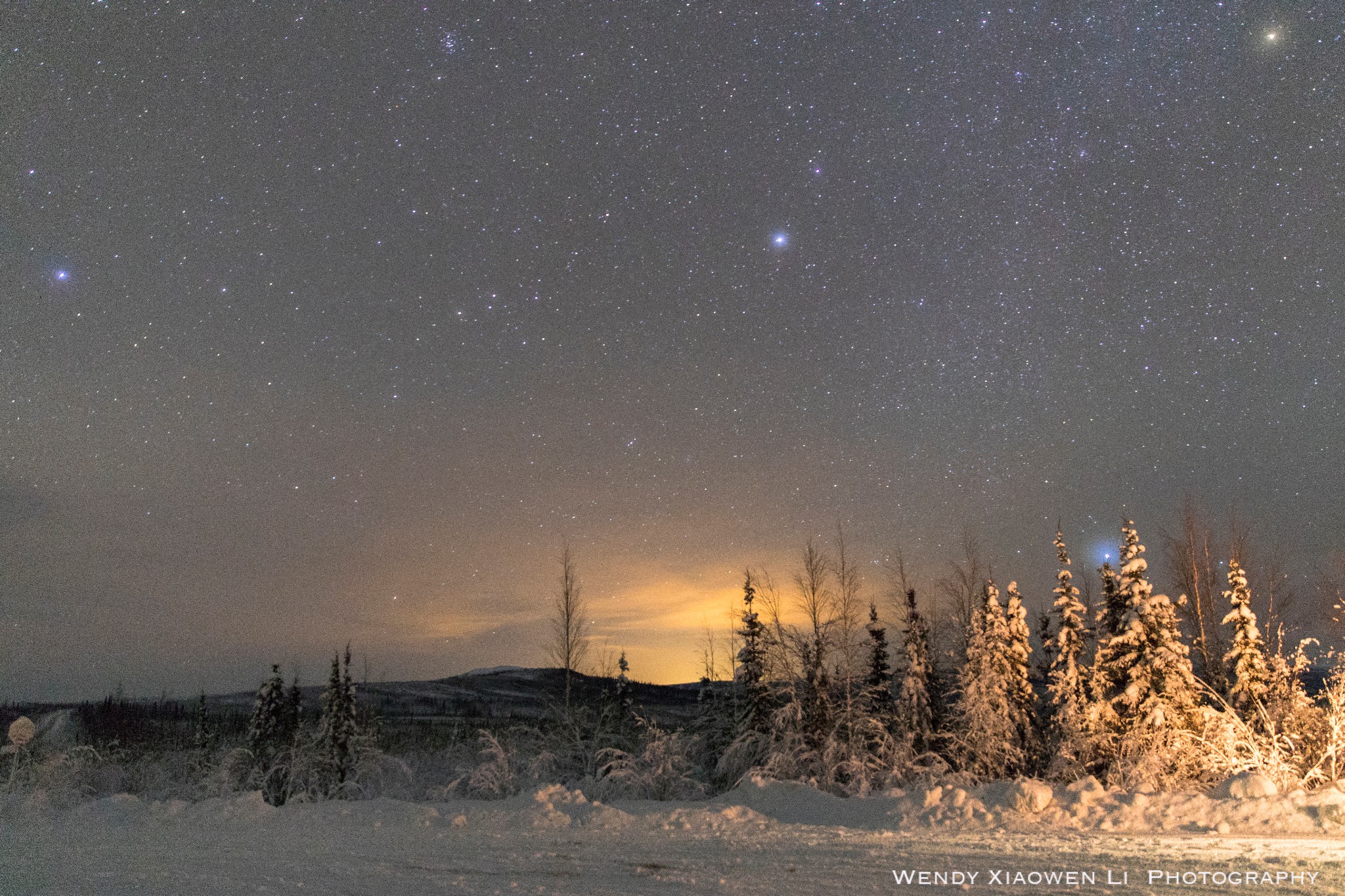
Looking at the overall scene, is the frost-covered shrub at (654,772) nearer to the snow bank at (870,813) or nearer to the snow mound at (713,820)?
the snow bank at (870,813)

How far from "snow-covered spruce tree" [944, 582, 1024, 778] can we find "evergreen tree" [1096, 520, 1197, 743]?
3.39 meters

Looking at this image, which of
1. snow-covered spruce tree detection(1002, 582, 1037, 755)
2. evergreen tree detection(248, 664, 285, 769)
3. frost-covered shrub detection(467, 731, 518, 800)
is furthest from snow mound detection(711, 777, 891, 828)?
evergreen tree detection(248, 664, 285, 769)

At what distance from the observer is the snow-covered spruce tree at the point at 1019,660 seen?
2988cm

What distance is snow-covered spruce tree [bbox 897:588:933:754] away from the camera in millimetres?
28797

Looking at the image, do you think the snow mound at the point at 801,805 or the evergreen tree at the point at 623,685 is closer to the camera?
the snow mound at the point at 801,805

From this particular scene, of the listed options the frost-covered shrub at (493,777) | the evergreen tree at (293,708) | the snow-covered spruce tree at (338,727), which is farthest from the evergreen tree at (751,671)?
the evergreen tree at (293,708)

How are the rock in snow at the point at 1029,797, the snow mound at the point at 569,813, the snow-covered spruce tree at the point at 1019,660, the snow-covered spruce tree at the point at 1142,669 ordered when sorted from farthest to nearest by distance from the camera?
the snow-covered spruce tree at the point at 1019,660 → the snow-covered spruce tree at the point at 1142,669 → the rock in snow at the point at 1029,797 → the snow mound at the point at 569,813

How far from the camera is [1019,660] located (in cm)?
3064

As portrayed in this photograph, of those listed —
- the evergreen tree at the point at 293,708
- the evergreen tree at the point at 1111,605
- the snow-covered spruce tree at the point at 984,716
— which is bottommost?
the evergreen tree at the point at 293,708

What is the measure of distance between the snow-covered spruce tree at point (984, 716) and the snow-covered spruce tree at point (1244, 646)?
6.74 metres

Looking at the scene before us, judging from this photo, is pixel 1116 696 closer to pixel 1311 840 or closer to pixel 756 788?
pixel 756 788

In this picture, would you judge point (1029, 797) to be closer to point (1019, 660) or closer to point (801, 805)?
point (801, 805)

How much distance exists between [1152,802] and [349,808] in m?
12.6

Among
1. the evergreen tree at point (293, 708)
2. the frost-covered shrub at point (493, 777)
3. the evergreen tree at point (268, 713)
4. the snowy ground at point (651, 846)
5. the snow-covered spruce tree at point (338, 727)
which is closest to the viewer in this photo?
the snowy ground at point (651, 846)
